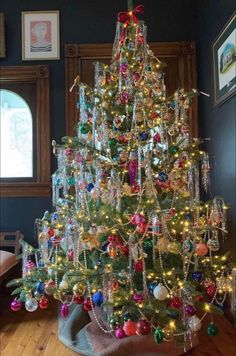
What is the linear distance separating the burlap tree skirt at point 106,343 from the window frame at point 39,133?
1329 millimetres

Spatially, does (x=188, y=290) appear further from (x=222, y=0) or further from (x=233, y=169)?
(x=222, y=0)

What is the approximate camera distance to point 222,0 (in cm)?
238

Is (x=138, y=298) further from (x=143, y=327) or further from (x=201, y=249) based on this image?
(x=201, y=249)

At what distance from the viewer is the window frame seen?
9.83 feet

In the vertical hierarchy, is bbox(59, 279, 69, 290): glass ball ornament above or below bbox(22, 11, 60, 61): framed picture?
below

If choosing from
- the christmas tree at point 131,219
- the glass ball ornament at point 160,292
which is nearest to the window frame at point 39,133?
the christmas tree at point 131,219

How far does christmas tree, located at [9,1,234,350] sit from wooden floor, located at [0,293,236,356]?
0.22 metres

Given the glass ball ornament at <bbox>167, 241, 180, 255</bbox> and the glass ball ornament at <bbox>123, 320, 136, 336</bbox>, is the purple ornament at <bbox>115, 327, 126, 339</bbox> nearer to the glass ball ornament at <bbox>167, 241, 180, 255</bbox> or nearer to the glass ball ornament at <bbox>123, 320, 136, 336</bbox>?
the glass ball ornament at <bbox>123, 320, 136, 336</bbox>

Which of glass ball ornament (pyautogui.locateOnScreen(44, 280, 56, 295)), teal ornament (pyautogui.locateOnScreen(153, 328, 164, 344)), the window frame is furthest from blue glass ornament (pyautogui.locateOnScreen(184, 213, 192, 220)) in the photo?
the window frame

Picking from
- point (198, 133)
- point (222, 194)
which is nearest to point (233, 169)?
point (222, 194)

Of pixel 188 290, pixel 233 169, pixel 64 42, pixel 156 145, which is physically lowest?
pixel 188 290

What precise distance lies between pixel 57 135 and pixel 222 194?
1.56 metres

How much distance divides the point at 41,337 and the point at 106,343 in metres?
0.48

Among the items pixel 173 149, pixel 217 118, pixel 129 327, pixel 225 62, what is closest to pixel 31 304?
pixel 129 327
